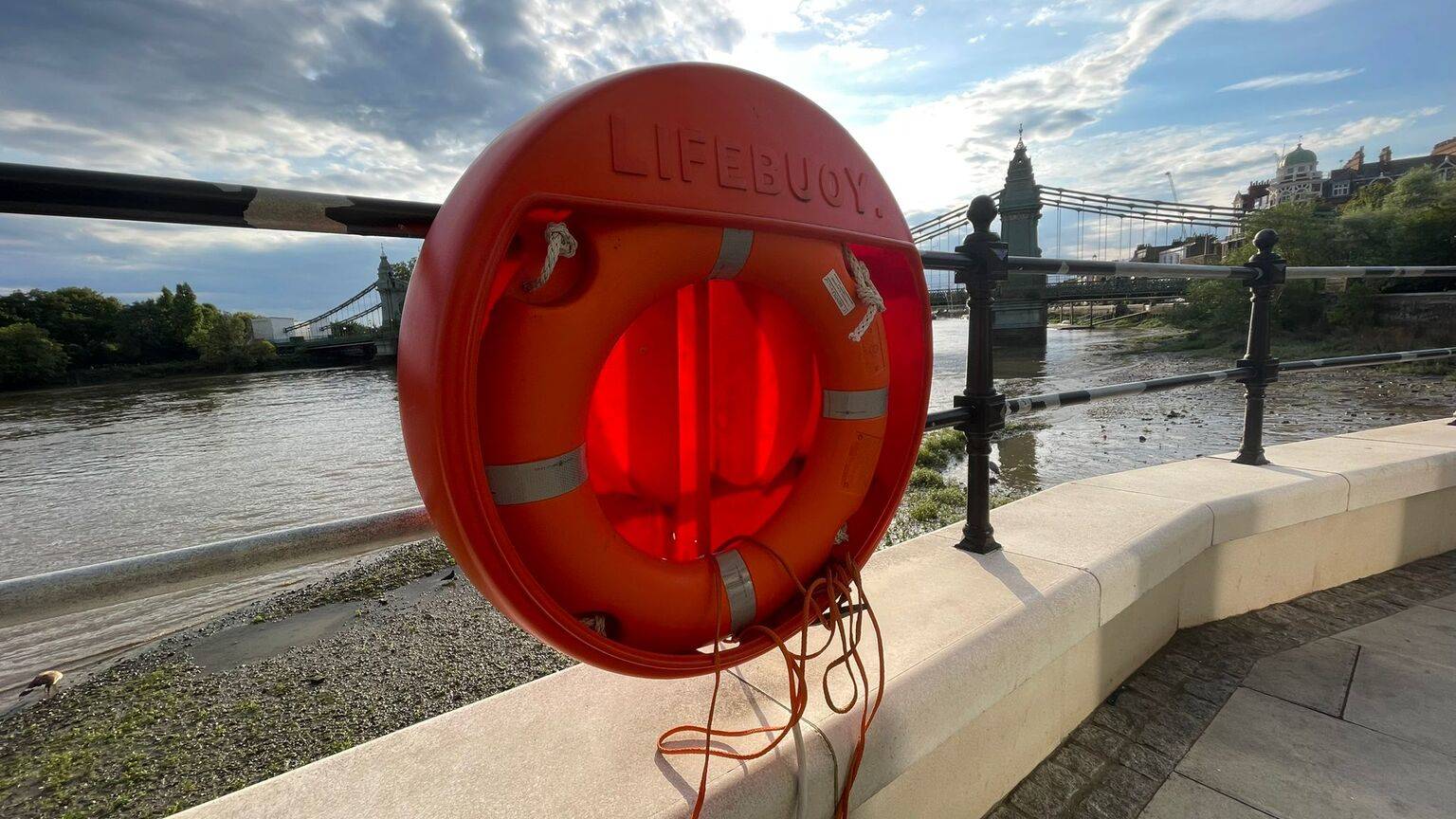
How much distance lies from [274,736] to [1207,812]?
Answer: 2.55 meters

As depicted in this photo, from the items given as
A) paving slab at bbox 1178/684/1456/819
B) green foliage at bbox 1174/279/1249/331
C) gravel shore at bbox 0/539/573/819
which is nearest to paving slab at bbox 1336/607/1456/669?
paving slab at bbox 1178/684/1456/819

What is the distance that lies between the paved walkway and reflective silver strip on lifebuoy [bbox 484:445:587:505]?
2.87ft

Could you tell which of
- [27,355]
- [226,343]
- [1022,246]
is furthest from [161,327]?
[1022,246]

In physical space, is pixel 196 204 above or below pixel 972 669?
above

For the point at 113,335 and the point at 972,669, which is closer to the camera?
the point at 972,669

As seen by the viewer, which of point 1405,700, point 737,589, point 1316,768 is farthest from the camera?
point 1405,700

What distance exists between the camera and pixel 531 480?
1.90 ft

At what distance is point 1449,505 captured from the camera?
1.85 meters

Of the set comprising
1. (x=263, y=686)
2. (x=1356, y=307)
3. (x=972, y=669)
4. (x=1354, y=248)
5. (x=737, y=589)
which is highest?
(x=1354, y=248)

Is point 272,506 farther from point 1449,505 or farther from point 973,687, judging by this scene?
point 1449,505

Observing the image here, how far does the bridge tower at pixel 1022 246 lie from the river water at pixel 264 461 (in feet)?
19.3

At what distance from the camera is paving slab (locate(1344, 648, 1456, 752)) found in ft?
3.61

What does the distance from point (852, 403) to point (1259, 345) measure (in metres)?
1.75

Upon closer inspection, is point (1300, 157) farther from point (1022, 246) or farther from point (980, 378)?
point (980, 378)
